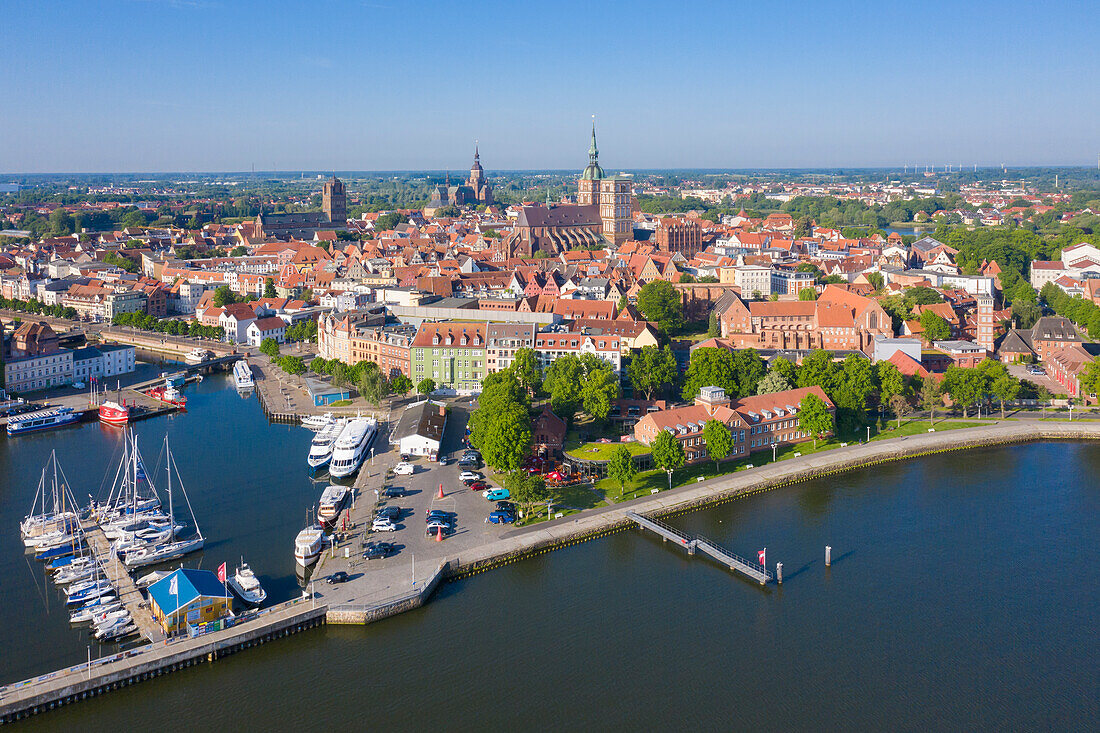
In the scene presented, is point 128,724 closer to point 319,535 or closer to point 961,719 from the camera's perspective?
point 319,535

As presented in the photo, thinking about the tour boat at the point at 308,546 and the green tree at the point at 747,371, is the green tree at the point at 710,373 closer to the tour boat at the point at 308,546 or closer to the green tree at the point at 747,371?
the green tree at the point at 747,371

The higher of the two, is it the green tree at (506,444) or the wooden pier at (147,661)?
the green tree at (506,444)

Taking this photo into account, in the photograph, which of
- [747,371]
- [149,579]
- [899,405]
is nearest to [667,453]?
[747,371]

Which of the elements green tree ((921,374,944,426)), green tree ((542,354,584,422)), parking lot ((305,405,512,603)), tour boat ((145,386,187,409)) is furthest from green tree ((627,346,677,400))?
tour boat ((145,386,187,409))

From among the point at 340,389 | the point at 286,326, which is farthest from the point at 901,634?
the point at 286,326

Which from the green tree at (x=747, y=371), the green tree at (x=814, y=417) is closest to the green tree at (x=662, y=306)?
the green tree at (x=747, y=371)
